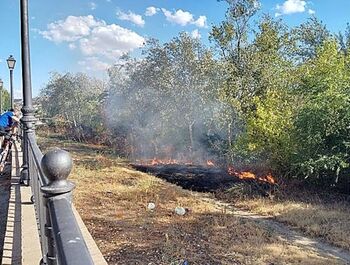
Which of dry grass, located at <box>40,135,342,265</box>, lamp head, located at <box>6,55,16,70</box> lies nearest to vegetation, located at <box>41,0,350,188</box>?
dry grass, located at <box>40,135,342,265</box>

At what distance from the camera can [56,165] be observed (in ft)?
4.08

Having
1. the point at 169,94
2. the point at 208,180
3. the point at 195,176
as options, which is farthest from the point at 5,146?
the point at 169,94

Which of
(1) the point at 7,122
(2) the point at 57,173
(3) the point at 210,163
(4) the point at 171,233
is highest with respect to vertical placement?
(1) the point at 7,122

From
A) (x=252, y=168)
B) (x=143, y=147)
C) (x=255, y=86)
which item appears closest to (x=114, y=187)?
(x=252, y=168)

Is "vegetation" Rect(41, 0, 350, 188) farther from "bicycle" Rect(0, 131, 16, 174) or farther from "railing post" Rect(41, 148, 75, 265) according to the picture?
"railing post" Rect(41, 148, 75, 265)

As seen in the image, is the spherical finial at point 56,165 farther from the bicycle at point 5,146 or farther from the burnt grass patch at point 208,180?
the burnt grass patch at point 208,180

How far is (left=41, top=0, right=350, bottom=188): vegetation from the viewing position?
12.5 metres

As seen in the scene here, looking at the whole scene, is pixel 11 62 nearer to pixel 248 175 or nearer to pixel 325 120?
pixel 248 175

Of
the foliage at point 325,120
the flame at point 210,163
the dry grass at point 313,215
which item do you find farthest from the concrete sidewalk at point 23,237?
the flame at point 210,163

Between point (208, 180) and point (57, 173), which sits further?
point (208, 180)

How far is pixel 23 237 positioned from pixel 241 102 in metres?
15.4

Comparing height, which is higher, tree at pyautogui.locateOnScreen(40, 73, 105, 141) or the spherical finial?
tree at pyautogui.locateOnScreen(40, 73, 105, 141)

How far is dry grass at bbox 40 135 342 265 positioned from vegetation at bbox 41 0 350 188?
4572 mm

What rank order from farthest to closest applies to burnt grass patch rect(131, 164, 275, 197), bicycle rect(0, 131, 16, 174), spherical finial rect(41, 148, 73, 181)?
burnt grass patch rect(131, 164, 275, 197), bicycle rect(0, 131, 16, 174), spherical finial rect(41, 148, 73, 181)
